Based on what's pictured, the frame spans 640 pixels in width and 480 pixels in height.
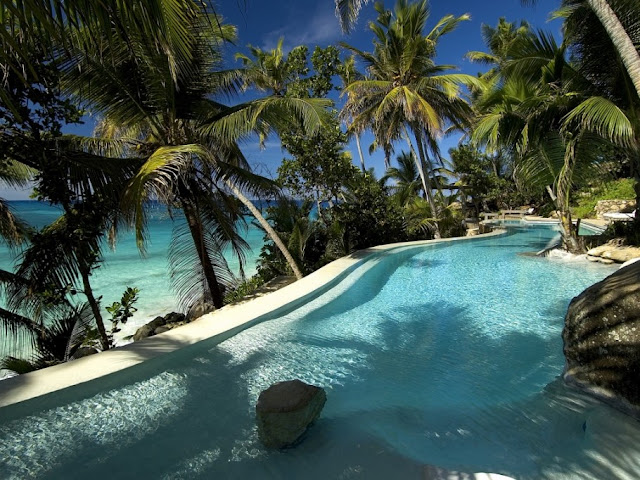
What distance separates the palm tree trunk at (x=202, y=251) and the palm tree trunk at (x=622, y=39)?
7.07m

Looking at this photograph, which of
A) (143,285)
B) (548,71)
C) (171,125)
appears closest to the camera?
(171,125)

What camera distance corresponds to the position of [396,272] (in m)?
7.87

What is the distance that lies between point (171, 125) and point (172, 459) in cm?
521

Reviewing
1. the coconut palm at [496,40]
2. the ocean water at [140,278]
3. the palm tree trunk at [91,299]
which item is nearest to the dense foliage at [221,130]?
the palm tree trunk at [91,299]

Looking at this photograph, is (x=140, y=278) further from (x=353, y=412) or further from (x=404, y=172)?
(x=404, y=172)

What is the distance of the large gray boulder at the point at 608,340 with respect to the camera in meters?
2.22

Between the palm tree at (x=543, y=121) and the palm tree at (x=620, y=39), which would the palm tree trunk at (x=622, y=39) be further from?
the palm tree at (x=543, y=121)

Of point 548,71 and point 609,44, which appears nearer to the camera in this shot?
point 609,44

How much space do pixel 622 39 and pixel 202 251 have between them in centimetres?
734

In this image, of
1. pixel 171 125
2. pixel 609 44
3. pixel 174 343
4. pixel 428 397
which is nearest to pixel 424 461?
pixel 428 397

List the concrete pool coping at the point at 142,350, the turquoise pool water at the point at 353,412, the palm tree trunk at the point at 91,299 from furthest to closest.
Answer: the palm tree trunk at the point at 91,299 < the concrete pool coping at the point at 142,350 < the turquoise pool water at the point at 353,412

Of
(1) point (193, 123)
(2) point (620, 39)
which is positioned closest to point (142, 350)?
(1) point (193, 123)

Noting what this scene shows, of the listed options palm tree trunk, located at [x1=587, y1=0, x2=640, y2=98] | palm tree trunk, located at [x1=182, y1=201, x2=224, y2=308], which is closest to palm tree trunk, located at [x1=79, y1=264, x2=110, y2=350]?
palm tree trunk, located at [x1=182, y1=201, x2=224, y2=308]

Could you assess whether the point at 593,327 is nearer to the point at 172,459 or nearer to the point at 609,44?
the point at 172,459
